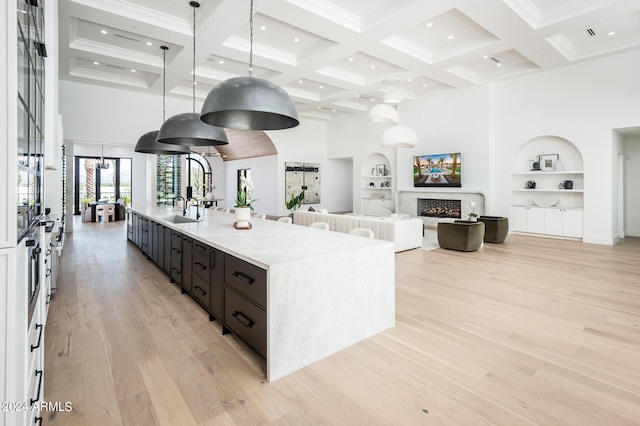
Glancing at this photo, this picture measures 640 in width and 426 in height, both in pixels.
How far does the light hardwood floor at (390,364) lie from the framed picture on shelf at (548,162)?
177 inches

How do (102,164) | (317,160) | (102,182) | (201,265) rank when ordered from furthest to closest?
(102,182), (317,160), (102,164), (201,265)

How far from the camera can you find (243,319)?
2.47m

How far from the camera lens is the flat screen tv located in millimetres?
9453

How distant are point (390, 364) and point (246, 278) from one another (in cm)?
118

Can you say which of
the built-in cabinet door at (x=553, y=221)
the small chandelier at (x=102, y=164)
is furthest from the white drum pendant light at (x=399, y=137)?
the small chandelier at (x=102, y=164)

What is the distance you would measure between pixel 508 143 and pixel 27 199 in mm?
9470

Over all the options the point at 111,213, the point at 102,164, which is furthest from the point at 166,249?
the point at 102,164

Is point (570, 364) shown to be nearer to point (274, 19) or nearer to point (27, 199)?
point (27, 199)

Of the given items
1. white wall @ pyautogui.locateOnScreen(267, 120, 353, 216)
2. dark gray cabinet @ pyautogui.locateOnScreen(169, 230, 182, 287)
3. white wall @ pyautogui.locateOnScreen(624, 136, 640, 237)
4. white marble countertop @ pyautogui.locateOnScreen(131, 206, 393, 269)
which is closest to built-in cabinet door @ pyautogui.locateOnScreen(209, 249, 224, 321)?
white marble countertop @ pyautogui.locateOnScreen(131, 206, 393, 269)

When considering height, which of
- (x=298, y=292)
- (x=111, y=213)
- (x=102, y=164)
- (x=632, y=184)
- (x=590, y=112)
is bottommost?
(x=298, y=292)

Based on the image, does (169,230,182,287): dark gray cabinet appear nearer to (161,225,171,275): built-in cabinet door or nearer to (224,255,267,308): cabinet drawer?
(161,225,171,275): built-in cabinet door

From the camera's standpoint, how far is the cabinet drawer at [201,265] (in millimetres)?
3104

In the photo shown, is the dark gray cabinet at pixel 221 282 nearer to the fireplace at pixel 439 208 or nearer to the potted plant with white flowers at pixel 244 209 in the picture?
the potted plant with white flowers at pixel 244 209

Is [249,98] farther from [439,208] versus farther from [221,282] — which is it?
[439,208]
